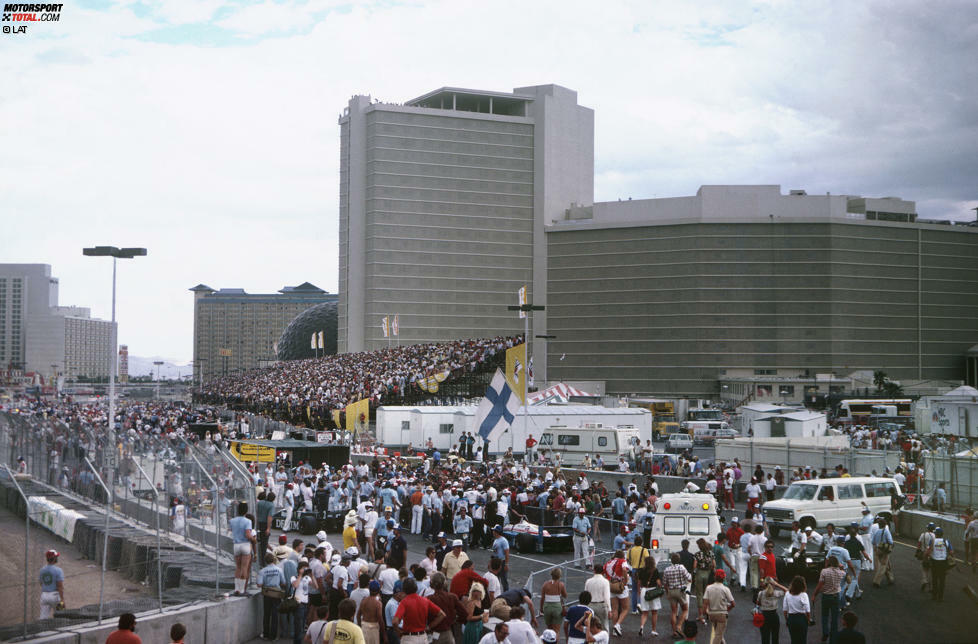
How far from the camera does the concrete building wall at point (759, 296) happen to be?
11081 cm

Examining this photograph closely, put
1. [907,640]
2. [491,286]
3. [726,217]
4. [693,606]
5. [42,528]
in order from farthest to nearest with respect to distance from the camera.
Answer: [491,286] → [726,217] → [693,606] → [907,640] → [42,528]

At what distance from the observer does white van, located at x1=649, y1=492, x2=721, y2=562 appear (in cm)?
1869

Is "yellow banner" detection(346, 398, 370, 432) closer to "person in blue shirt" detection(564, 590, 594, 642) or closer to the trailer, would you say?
the trailer

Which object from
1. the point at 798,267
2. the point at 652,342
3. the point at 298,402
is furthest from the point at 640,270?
the point at 298,402

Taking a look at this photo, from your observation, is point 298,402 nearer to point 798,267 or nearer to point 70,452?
point 70,452

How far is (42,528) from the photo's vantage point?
12914 mm

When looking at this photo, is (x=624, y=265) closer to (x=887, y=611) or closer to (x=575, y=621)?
(x=887, y=611)

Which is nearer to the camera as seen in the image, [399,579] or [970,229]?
[399,579]

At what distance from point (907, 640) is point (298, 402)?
4779 cm

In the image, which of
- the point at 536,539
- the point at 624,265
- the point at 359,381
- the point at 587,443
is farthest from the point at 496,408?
the point at 624,265

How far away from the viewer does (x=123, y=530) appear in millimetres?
15453

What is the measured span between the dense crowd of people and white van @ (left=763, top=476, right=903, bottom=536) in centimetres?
3218

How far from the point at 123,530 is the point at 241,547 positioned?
2.00 metres

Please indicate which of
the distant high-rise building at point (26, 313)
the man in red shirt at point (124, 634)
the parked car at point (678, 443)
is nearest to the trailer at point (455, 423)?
the parked car at point (678, 443)
